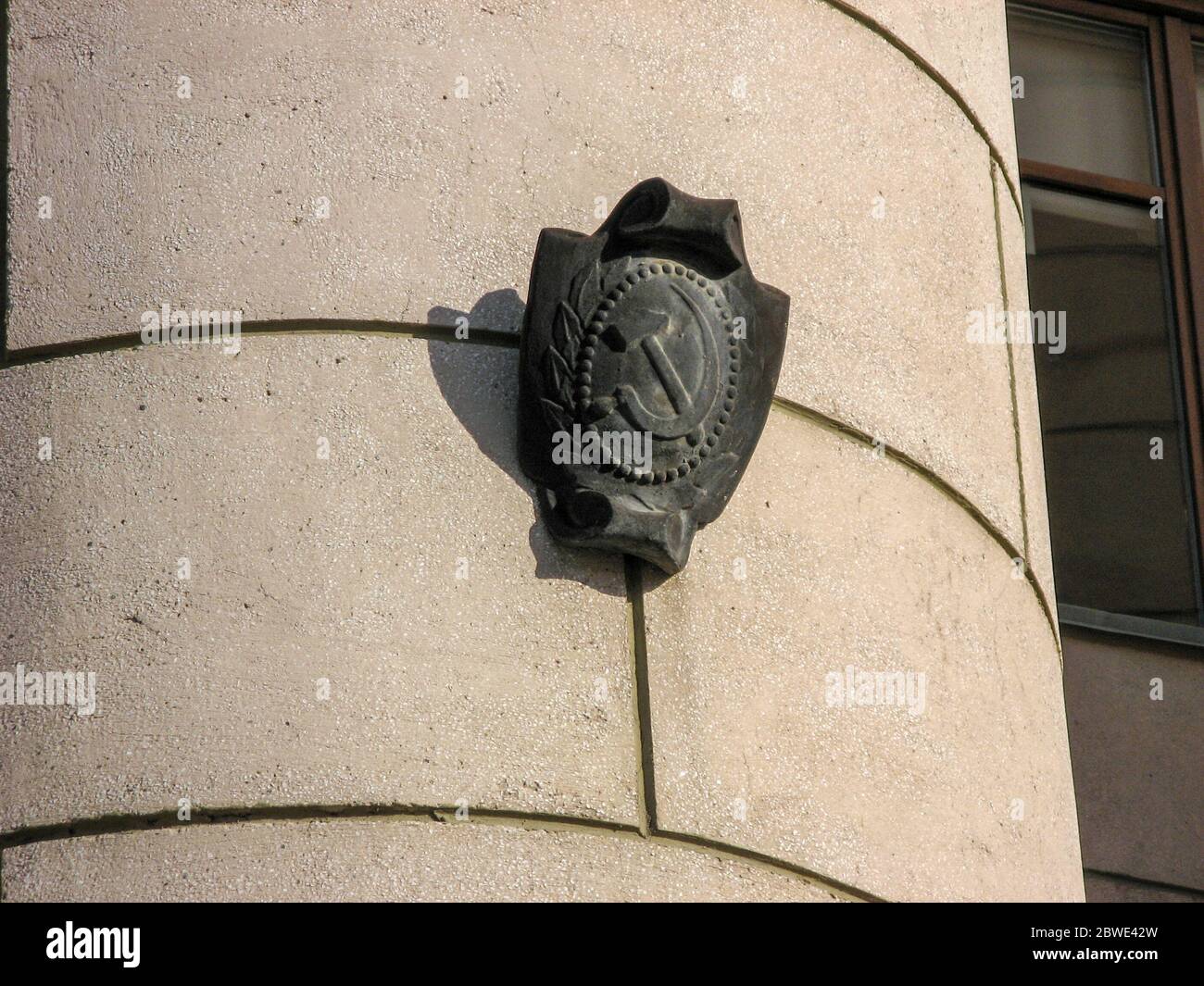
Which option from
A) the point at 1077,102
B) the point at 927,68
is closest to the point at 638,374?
the point at 927,68

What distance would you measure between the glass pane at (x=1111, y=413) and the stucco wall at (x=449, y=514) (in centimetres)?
345

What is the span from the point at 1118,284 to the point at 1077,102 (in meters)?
1.02

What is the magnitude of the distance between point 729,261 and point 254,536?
1257mm

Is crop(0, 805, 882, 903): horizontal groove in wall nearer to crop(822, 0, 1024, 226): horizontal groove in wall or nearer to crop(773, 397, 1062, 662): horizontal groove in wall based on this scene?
crop(773, 397, 1062, 662): horizontal groove in wall

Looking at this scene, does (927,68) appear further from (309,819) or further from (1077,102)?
(1077,102)

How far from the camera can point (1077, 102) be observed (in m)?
8.77

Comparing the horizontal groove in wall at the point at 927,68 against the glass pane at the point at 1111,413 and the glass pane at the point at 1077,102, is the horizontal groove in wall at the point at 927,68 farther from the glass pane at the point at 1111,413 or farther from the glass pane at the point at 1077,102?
the glass pane at the point at 1077,102

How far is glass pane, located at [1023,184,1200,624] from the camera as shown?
785 cm

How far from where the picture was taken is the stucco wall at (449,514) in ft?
11.7

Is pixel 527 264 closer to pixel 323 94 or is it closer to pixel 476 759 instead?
pixel 323 94

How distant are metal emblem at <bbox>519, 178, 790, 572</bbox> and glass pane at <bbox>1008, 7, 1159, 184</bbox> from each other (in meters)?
5.20

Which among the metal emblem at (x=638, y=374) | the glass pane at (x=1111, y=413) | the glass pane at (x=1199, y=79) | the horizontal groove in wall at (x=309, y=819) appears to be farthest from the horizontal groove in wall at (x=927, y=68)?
the glass pane at (x=1199, y=79)

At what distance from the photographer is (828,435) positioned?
14.0 ft

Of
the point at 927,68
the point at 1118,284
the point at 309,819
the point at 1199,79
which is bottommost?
the point at 309,819
